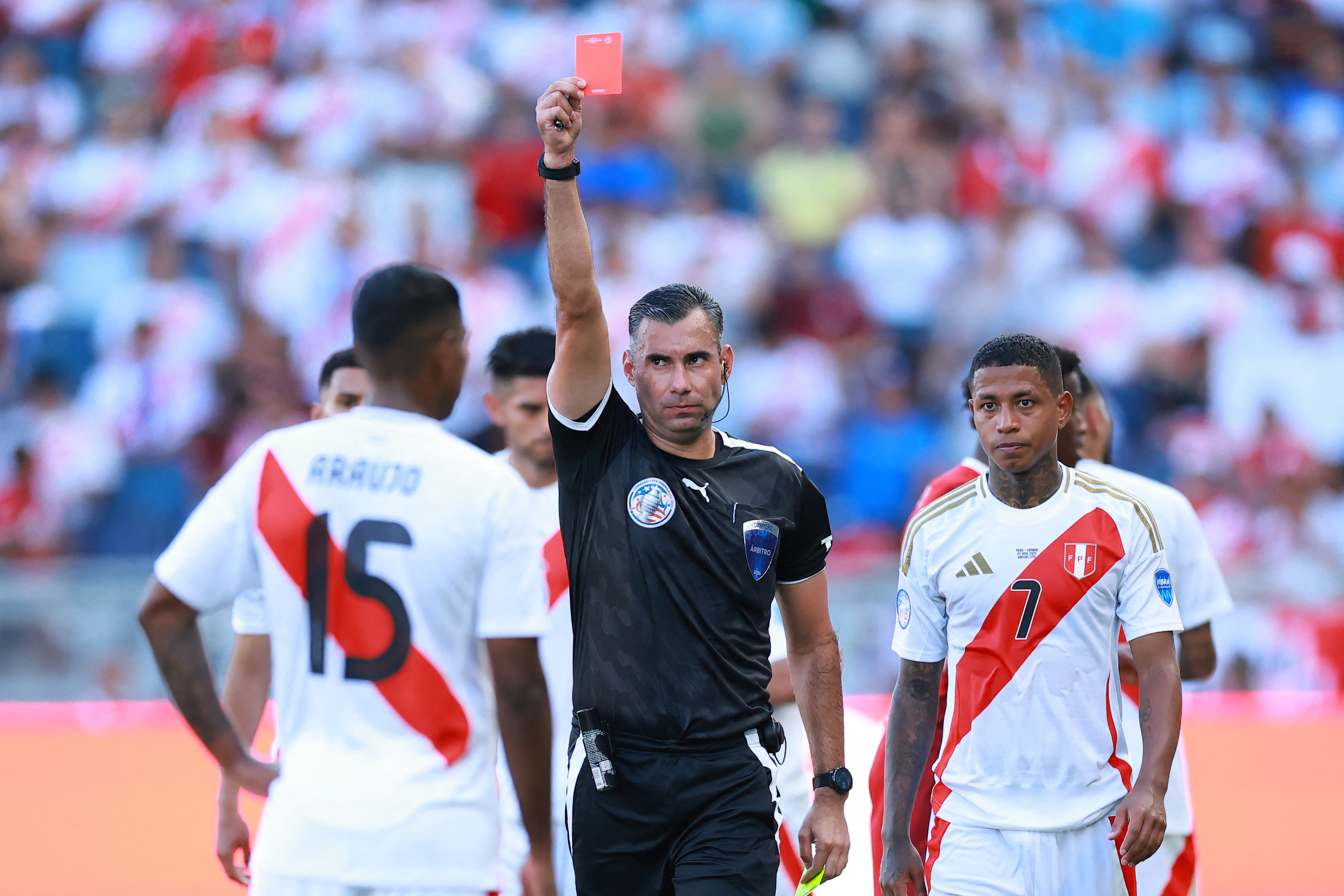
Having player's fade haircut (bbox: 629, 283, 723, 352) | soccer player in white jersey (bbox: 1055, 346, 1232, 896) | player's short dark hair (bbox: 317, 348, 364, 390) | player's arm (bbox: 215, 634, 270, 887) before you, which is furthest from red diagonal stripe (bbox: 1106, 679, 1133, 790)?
player's short dark hair (bbox: 317, 348, 364, 390)

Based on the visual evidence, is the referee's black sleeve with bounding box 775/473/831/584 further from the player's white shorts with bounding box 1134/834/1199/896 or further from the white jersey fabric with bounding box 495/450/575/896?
the player's white shorts with bounding box 1134/834/1199/896

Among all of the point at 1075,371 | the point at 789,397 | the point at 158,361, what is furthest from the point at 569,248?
the point at 158,361

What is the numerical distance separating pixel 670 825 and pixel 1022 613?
3.92 feet

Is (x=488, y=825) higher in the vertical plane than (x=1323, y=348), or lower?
lower

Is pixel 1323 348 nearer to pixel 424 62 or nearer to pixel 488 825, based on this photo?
pixel 424 62

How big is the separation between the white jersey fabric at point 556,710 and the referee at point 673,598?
0.84m

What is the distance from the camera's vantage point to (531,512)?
385 centimetres

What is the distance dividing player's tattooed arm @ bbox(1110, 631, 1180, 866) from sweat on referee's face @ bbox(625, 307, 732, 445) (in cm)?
141

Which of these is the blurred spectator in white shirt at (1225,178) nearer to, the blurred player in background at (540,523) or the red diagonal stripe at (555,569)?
the blurred player in background at (540,523)

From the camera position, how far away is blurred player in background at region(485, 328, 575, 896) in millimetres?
5281

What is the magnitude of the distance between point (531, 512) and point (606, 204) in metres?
10.5

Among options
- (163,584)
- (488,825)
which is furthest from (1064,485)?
(163,584)

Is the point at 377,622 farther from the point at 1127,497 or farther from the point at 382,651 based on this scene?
the point at 1127,497

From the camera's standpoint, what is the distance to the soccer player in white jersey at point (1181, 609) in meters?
5.37
